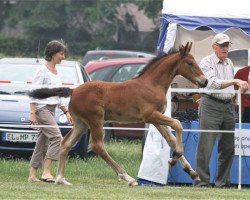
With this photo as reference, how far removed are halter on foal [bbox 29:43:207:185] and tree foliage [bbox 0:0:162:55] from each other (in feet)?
158

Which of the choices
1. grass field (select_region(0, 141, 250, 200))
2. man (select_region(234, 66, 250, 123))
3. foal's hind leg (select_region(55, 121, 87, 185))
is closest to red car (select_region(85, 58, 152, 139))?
grass field (select_region(0, 141, 250, 200))

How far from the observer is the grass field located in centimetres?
1182

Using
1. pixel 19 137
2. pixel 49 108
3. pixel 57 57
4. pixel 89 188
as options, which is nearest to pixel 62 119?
pixel 19 137

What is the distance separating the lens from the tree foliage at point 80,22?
6288 centimetres

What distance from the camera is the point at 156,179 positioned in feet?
44.3

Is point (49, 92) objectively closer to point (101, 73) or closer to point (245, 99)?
point (245, 99)

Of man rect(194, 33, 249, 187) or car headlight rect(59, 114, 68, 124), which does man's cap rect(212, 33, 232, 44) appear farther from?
car headlight rect(59, 114, 68, 124)

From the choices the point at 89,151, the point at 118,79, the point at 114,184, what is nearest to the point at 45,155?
the point at 114,184

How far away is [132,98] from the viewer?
A: 13.0 meters

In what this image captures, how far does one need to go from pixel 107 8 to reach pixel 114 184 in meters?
49.8

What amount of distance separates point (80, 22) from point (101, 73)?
148ft

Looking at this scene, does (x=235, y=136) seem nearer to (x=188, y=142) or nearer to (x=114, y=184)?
(x=188, y=142)

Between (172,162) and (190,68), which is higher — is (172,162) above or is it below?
below

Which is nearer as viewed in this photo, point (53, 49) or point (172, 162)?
point (172, 162)
